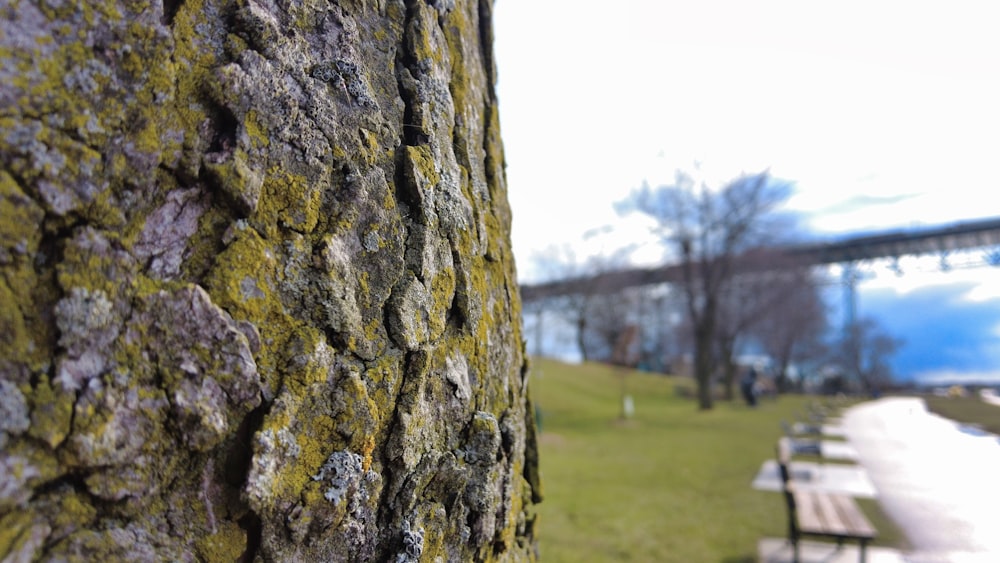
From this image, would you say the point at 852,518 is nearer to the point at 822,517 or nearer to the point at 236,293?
the point at 822,517

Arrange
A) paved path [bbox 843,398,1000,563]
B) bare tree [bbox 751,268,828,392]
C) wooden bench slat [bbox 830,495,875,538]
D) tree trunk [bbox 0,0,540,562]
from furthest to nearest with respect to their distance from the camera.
A: bare tree [bbox 751,268,828,392] → paved path [bbox 843,398,1000,563] → wooden bench slat [bbox 830,495,875,538] → tree trunk [bbox 0,0,540,562]

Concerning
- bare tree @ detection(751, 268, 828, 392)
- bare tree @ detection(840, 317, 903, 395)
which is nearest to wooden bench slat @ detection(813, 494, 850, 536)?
bare tree @ detection(751, 268, 828, 392)

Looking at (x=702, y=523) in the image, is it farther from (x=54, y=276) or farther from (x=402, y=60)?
(x=54, y=276)

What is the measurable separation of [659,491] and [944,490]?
4.27 metres

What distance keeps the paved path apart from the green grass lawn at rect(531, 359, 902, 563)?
462 mm

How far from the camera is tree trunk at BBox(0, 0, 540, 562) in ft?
3.30

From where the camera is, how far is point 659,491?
32.1 ft

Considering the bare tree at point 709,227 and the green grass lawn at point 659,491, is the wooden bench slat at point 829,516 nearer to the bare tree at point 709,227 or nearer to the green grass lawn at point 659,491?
the green grass lawn at point 659,491

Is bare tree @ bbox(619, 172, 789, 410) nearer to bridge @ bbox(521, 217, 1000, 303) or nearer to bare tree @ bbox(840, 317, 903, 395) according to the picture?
bridge @ bbox(521, 217, 1000, 303)

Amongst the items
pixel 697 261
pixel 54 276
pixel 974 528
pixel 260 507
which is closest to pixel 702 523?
pixel 974 528

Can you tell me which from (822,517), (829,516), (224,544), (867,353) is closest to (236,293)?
(224,544)

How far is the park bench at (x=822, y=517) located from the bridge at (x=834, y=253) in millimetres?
25051

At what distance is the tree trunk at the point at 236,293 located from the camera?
1.00m

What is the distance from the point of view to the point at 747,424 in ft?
65.5
